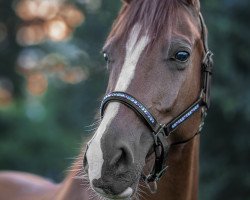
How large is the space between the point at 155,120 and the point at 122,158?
0.34 metres

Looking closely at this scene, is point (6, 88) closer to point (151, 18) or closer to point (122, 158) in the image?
point (151, 18)

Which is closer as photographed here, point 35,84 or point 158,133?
point 158,133

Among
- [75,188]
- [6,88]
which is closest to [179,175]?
[75,188]

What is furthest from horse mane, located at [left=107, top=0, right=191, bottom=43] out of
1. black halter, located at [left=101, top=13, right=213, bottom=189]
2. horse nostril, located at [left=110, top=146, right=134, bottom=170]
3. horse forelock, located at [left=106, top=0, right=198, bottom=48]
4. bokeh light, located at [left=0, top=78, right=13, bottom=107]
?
bokeh light, located at [left=0, top=78, right=13, bottom=107]

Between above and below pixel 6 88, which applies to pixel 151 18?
above

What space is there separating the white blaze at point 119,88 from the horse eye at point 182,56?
20 cm

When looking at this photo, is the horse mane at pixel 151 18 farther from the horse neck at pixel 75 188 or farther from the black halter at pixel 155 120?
the horse neck at pixel 75 188

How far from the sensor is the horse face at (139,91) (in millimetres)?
2916

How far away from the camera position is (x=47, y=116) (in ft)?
54.4

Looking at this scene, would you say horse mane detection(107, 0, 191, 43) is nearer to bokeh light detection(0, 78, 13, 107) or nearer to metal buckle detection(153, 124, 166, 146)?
metal buckle detection(153, 124, 166, 146)

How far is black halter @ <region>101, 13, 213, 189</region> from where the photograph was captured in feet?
10.1

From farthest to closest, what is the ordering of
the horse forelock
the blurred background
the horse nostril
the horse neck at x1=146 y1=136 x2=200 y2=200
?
the blurred background → the horse neck at x1=146 y1=136 x2=200 y2=200 → the horse forelock → the horse nostril

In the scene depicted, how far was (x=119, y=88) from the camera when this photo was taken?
10.2ft

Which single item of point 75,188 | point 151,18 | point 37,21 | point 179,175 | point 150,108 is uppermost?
point 151,18
